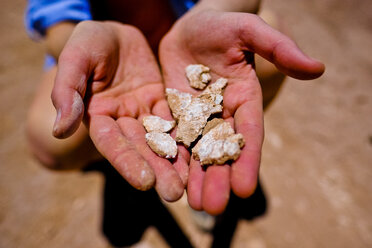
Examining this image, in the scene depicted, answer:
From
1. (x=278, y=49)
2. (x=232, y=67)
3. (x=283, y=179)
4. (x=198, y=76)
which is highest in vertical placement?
(x=278, y=49)

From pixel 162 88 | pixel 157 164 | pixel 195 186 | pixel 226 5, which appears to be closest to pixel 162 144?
pixel 157 164

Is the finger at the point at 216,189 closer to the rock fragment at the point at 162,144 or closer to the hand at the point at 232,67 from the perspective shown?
the hand at the point at 232,67

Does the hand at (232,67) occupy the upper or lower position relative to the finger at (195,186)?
upper

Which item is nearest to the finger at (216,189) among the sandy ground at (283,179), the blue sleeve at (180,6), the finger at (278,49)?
the finger at (278,49)

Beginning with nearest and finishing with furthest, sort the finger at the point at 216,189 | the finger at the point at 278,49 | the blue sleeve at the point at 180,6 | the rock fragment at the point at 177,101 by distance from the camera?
the finger at the point at 216,189 < the finger at the point at 278,49 < the rock fragment at the point at 177,101 < the blue sleeve at the point at 180,6

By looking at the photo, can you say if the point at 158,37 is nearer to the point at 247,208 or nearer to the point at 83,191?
the point at 83,191

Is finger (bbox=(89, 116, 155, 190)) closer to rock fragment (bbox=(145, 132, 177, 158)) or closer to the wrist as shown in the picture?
rock fragment (bbox=(145, 132, 177, 158))

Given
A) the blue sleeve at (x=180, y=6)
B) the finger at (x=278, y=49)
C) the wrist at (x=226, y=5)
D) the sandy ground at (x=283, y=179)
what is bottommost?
the sandy ground at (x=283, y=179)

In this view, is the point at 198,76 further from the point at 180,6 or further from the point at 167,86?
the point at 180,6
